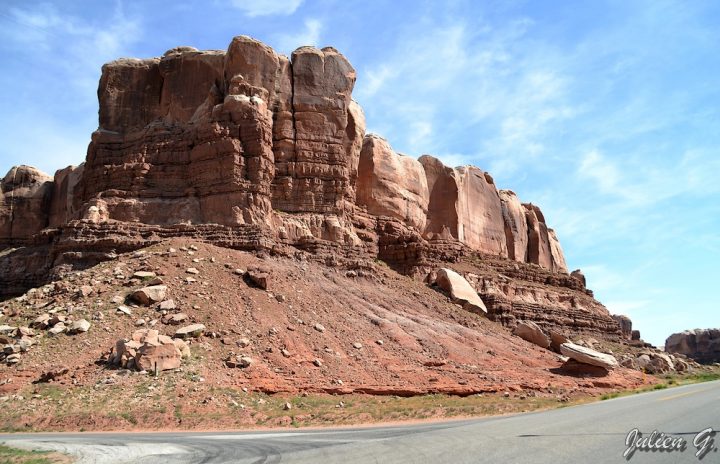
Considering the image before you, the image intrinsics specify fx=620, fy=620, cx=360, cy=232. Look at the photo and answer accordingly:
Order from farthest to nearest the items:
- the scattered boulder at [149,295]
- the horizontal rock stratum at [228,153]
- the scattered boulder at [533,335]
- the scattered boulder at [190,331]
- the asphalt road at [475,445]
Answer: the scattered boulder at [533,335], the horizontal rock stratum at [228,153], the scattered boulder at [149,295], the scattered boulder at [190,331], the asphalt road at [475,445]

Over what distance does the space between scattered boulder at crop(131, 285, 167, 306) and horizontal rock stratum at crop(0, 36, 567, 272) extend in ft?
32.6

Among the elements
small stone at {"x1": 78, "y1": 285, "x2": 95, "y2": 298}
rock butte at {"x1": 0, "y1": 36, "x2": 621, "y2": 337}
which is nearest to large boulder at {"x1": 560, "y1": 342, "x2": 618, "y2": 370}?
rock butte at {"x1": 0, "y1": 36, "x2": 621, "y2": 337}

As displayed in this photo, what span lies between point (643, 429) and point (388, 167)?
44.6m

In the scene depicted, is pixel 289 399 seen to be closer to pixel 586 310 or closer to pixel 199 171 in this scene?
pixel 199 171

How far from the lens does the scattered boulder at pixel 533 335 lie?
48.4 m

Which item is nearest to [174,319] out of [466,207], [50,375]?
[50,375]

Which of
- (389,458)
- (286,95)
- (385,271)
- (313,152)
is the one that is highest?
(286,95)

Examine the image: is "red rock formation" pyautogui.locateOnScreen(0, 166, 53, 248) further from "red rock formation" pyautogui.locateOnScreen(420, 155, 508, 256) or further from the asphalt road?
the asphalt road

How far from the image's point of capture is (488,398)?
2861cm

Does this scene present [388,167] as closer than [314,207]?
No

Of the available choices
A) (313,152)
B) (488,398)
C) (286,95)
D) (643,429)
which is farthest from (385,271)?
(643,429)

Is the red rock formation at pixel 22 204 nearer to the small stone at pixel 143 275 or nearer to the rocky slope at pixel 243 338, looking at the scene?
the rocky slope at pixel 243 338
